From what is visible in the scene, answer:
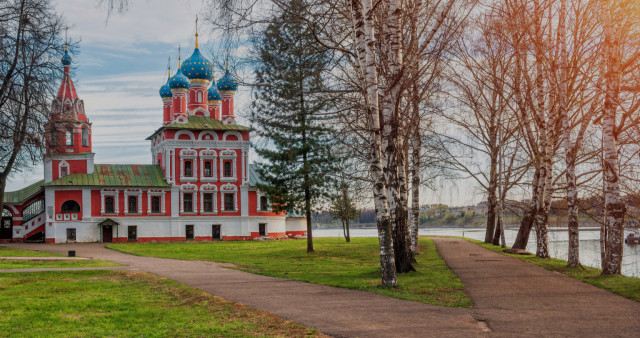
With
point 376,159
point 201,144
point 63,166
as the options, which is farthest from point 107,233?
point 376,159

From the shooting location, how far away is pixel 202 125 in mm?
47969

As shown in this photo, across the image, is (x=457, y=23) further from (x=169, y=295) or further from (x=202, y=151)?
(x=202, y=151)

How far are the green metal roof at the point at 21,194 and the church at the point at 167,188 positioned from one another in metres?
0.08

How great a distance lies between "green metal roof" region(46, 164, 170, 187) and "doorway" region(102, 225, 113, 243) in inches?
128

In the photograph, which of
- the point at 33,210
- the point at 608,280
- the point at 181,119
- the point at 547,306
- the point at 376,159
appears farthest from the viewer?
the point at 181,119

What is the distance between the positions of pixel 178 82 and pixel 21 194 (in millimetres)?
15028

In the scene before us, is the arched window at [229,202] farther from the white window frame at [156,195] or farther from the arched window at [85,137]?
the arched window at [85,137]

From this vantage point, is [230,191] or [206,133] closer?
[206,133]

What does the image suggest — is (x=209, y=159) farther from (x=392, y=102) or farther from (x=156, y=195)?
(x=392, y=102)

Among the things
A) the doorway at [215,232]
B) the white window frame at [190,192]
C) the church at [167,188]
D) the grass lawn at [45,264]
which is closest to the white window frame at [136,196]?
the church at [167,188]

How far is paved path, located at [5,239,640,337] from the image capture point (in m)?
8.15

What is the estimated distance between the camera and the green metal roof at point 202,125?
155 ft

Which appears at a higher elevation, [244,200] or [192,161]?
[192,161]

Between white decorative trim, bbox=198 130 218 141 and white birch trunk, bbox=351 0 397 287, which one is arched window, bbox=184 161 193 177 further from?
white birch trunk, bbox=351 0 397 287
